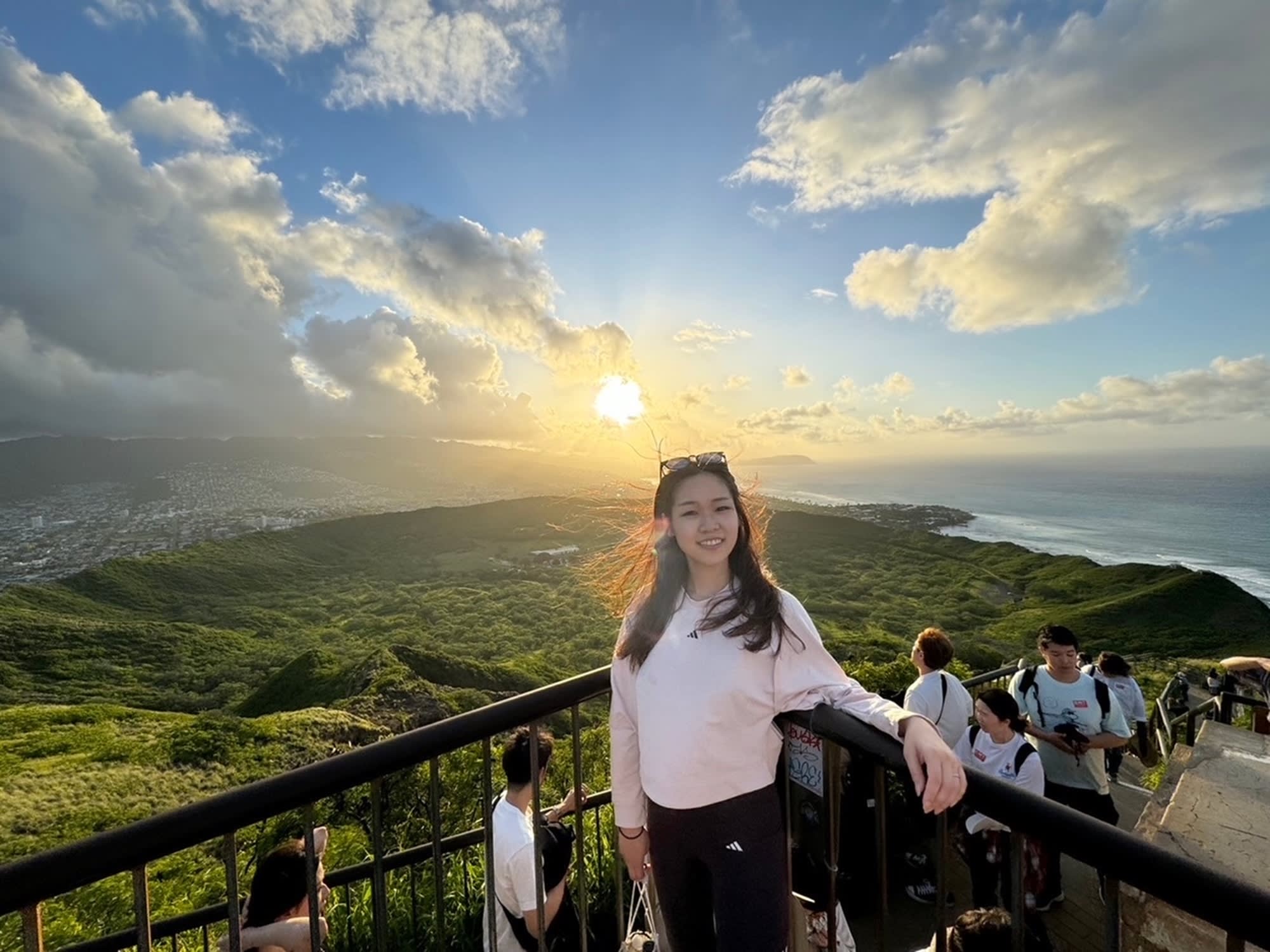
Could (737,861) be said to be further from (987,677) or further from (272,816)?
(987,677)

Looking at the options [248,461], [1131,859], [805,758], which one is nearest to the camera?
[1131,859]

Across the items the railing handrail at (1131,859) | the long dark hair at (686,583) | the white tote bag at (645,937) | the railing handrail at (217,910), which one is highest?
the long dark hair at (686,583)

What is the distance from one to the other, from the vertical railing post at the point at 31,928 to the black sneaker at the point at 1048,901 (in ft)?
16.6

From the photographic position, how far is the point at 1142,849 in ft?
3.47

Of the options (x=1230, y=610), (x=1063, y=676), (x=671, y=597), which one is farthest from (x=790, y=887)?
(x=1230, y=610)

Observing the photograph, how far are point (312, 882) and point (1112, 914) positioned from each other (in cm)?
182

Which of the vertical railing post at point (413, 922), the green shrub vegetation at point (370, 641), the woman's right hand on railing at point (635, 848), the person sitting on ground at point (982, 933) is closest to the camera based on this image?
the woman's right hand on railing at point (635, 848)

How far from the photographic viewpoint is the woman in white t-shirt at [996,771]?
12.2ft

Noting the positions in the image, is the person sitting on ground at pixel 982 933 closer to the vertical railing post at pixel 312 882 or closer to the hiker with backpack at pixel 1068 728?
the vertical railing post at pixel 312 882

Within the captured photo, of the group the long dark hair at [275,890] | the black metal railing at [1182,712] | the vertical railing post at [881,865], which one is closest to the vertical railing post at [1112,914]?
the vertical railing post at [881,865]

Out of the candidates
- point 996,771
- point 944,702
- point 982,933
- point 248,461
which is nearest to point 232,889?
point 982,933

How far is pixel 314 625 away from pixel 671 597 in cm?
6744

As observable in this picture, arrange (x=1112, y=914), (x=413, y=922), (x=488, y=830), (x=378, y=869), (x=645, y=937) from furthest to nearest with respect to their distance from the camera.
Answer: (x=413, y=922), (x=645, y=937), (x=488, y=830), (x=378, y=869), (x=1112, y=914)

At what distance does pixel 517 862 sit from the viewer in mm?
2771
